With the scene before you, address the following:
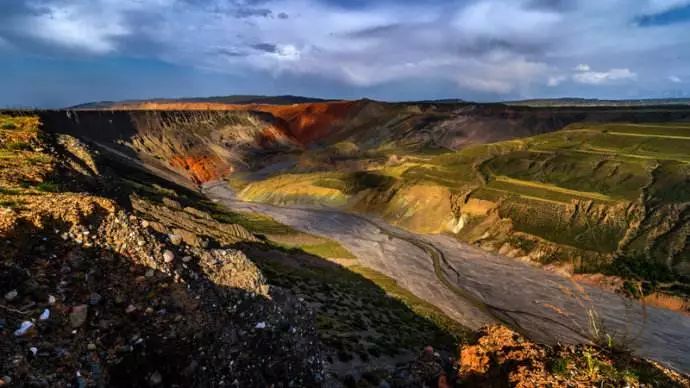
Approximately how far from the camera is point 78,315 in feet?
30.3

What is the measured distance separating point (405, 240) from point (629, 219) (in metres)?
30.4

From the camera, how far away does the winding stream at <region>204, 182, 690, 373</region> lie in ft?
130

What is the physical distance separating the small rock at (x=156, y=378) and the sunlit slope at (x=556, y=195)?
5626cm

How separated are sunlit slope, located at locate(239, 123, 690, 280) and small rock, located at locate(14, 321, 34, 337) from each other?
5861 cm

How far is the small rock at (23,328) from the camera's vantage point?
26.8ft

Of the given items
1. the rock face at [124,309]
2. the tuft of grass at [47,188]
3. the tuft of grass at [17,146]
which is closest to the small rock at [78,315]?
the rock face at [124,309]

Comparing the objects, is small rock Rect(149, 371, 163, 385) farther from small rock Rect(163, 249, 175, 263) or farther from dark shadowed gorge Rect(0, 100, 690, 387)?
small rock Rect(163, 249, 175, 263)

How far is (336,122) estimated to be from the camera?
18075cm

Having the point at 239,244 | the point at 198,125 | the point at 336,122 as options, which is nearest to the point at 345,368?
the point at 239,244

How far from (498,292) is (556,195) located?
87.3 feet

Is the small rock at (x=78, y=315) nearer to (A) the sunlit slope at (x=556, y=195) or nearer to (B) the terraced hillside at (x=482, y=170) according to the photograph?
(B) the terraced hillside at (x=482, y=170)

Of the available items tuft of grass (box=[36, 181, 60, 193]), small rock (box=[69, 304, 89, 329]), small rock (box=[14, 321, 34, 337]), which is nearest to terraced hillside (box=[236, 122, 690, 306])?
tuft of grass (box=[36, 181, 60, 193])

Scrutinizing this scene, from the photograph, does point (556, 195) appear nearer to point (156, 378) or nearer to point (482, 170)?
point (482, 170)

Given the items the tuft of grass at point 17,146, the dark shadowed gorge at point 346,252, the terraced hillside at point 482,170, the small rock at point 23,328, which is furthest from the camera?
the terraced hillside at point 482,170
